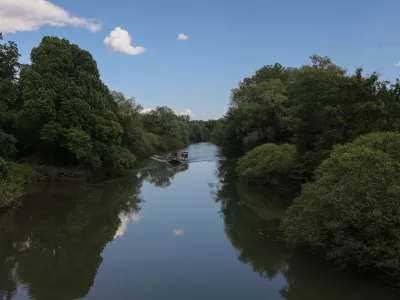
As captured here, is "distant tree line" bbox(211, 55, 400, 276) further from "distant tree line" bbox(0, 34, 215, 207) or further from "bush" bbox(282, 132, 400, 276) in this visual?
"distant tree line" bbox(0, 34, 215, 207)

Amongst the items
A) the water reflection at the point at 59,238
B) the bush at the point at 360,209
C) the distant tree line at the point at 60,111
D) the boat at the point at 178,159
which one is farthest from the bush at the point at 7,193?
the boat at the point at 178,159

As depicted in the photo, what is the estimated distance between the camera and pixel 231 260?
564 inches

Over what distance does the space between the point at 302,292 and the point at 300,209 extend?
3553 millimetres

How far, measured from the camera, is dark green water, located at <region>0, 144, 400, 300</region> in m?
11.5

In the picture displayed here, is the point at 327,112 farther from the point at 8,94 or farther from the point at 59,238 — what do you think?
the point at 8,94

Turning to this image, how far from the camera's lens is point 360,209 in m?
11.2

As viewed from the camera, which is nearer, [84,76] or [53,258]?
[53,258]

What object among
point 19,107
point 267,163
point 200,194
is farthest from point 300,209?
point 19,107

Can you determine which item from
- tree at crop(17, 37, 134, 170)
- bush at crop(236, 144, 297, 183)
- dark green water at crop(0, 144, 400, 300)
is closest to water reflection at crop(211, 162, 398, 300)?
dark green water at crop(0, 144, 400, 300)

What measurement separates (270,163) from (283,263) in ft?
45.1

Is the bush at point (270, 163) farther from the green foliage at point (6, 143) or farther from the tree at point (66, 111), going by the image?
the green foliage at point (6, 143)

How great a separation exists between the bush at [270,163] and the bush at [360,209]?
11.6 metres

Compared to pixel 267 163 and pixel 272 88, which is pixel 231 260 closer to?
pixel 267 163

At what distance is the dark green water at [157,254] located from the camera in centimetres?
1150
